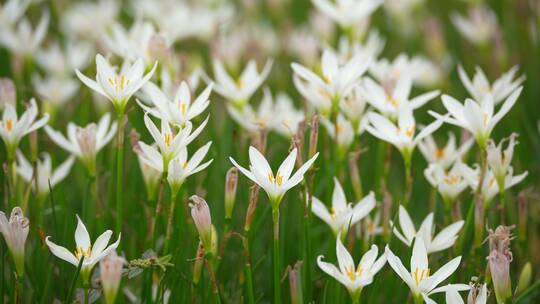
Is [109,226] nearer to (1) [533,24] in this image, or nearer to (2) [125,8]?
(1) [533,24]

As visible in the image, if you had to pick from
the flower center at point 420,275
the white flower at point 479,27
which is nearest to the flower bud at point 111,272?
the flower center at point 420,275

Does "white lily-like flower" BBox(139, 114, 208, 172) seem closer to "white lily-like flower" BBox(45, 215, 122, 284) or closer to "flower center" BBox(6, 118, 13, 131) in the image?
"white lily-like flower" BBox(45, 215, 122, 284)

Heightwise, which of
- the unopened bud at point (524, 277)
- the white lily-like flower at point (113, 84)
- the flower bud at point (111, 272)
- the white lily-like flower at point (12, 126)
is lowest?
the unopened bud at point (524, 277)

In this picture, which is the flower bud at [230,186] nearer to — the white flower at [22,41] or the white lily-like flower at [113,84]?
the white lily-like flower at [113,84]

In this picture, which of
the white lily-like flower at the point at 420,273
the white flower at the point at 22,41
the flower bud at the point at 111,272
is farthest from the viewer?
the white flower at the point at 22,41

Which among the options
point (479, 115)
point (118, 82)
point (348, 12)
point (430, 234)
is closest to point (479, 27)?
point (348, 12)

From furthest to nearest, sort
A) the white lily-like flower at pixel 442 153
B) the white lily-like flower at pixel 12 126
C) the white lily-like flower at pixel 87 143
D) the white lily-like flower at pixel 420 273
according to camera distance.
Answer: the white lily-like flower at pixel 442 153 < the white lily-like flower at pixel 87 143 < the white lily-like flower at pixel 12 126 < the white lily-like flower at pixel 420 273

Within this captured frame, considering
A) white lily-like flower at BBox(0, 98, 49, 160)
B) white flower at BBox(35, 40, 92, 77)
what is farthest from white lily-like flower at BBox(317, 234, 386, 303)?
white flower at BBox(35, 40, 92, 77)
